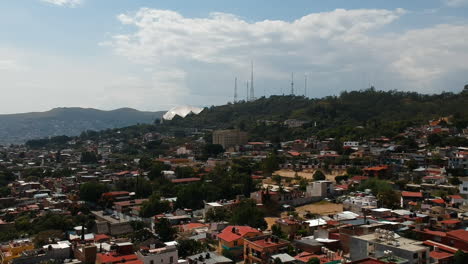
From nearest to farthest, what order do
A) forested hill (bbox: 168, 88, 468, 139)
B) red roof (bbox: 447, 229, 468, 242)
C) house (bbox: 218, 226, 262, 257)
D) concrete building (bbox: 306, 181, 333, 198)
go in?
1. red roof (bbox: 447, 229, 468, 242)
2. house (bbox: 218, 226, 262, 257)
3. concrete building (bbox: 306, 181, 333, 198)
4. forested hill (bbox: 168, 88, 468, 139)

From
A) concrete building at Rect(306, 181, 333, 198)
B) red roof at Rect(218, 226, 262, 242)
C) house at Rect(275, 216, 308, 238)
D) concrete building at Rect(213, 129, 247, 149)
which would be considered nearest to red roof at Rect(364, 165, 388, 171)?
concrete building at Rect(306, 181, 333, 198)

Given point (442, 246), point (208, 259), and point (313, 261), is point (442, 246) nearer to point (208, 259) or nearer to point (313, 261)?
point (313, 261)

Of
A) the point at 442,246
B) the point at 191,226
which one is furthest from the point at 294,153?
the point at 442,246

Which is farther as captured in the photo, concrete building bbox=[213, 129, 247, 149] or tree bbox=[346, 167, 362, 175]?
concrete building bbox=[213, 129, 247, 149]

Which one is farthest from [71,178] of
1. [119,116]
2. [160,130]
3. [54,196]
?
[119,116]

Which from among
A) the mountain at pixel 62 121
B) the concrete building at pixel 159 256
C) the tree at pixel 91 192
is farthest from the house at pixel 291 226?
the mountain at pixel 62 121

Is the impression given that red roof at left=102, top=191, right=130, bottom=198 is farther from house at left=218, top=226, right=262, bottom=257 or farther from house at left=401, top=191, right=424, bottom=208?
house at left=401, top=191, right=424, bottom=208
